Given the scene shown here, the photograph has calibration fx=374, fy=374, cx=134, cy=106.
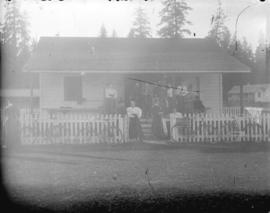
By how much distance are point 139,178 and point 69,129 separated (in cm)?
695

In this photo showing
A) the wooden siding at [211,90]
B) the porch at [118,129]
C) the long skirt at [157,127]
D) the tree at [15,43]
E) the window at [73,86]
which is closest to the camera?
the porch at [118,129]

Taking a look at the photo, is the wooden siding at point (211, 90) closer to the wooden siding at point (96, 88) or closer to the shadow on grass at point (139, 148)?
the wooden siding at point (96, 88)

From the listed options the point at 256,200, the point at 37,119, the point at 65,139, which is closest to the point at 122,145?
the point at 65,139

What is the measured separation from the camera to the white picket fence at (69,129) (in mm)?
13781

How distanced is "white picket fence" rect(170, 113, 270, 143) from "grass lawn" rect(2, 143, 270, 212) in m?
2.27

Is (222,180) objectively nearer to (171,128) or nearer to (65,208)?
(65,208)

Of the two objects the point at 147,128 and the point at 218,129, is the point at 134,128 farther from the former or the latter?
the point at 218,129

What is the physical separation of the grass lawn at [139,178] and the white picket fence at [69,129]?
1852 mm

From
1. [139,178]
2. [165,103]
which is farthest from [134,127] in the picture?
[139,178]

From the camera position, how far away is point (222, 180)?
738 cm

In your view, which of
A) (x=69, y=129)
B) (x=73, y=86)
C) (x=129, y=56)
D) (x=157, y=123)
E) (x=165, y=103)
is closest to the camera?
(x=69, y=129)

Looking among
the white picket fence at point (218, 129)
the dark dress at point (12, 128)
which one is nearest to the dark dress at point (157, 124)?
the white picket fence at point (218, 129)

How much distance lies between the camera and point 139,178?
299 inches

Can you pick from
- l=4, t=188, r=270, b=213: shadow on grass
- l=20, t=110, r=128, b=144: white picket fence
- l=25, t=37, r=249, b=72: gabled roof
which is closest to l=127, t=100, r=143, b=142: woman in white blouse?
l=20, t=110, r=128, b=144: white picket fence
